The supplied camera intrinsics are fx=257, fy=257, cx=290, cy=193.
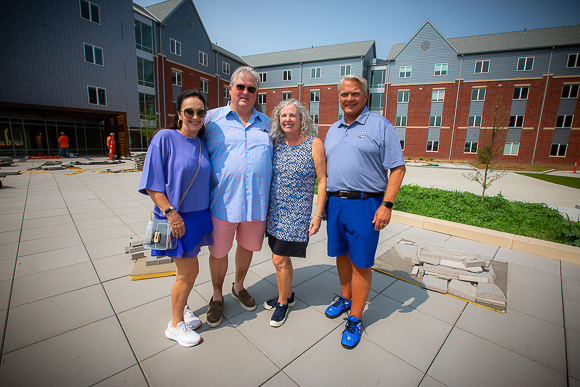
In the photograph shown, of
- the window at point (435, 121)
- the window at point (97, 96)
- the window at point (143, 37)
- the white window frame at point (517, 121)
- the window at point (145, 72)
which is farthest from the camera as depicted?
the window at point (435, 121)

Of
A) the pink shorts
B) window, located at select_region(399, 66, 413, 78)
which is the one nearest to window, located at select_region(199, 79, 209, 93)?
window, located at select_region(399, 66, 413, 78)

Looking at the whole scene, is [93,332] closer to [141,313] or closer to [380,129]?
[141,313]

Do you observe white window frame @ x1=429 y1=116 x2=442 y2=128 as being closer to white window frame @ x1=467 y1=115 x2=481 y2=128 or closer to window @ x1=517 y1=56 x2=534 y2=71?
white window frame @ x1=467 y1=115 x2=481 y2=128

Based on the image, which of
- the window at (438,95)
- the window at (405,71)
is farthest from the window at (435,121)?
the window at (405,71)

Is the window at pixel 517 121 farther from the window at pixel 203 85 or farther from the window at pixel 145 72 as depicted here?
the window at pixel 145 72

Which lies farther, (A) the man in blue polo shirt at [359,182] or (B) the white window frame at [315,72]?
(B) the white window frame at [315,72]

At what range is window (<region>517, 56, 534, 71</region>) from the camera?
27.2 meters

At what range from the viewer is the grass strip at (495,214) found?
15.0 feet

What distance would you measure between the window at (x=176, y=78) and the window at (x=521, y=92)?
36.2 meters

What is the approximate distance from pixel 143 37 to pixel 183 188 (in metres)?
29.1

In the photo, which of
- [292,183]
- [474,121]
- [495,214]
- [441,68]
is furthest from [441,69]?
[292,183]

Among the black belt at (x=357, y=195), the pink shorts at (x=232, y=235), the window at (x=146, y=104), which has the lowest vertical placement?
the pink shorts at (x=232, y=235)

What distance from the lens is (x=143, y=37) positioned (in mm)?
23859

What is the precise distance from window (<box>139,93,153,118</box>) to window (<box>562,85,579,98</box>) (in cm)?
4134
